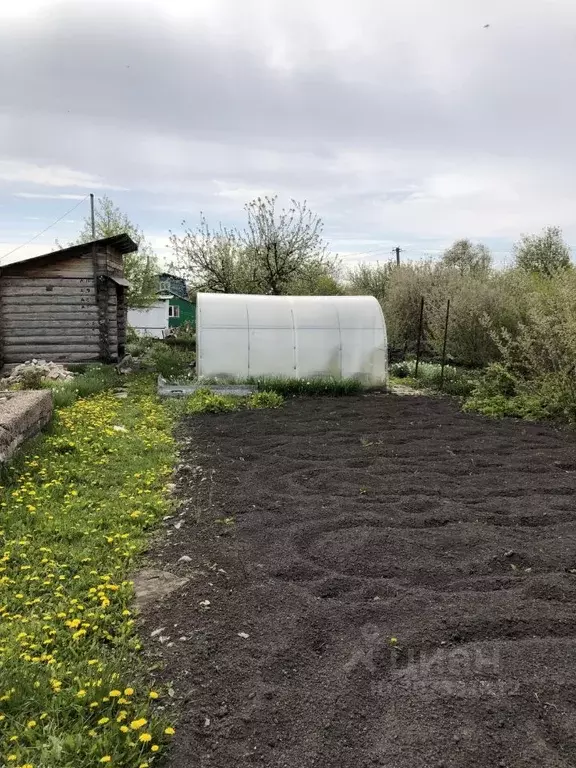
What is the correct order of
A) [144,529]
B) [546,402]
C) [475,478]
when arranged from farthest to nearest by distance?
[546,402]
[475,478]
[144,529]

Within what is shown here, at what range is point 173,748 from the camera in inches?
94.0

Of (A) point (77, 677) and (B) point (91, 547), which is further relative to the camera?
(B) point (91, 547)

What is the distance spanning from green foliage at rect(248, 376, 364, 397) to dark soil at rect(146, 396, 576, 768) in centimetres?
509

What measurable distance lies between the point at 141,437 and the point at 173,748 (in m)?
5.41

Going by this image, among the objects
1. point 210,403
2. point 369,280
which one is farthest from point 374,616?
point 369,280

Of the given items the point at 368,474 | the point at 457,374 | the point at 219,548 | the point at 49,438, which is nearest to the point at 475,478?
the point at 368,474

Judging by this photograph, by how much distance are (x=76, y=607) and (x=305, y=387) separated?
332 inches

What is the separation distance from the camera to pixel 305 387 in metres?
11.6

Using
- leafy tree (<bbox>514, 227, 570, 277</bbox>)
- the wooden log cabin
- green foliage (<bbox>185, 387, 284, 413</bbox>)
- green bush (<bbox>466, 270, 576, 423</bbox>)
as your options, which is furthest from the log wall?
leafy tree (<bbox>514, 227, 570, 277</bbox>)

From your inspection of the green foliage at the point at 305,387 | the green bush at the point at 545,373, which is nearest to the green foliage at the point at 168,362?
the green foliage at the point at 305,387

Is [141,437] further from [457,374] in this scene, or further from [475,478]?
[457,374]

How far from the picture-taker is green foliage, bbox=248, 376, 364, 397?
454 inches

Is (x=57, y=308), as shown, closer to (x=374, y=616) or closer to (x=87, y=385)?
(x=87, y=385)

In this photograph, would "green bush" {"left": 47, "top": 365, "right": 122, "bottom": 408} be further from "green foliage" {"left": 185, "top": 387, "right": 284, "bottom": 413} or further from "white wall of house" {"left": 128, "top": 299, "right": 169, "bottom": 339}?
"white wall of house" {"left": 128, "top": 299, "right": 169, "bottom": 339}
